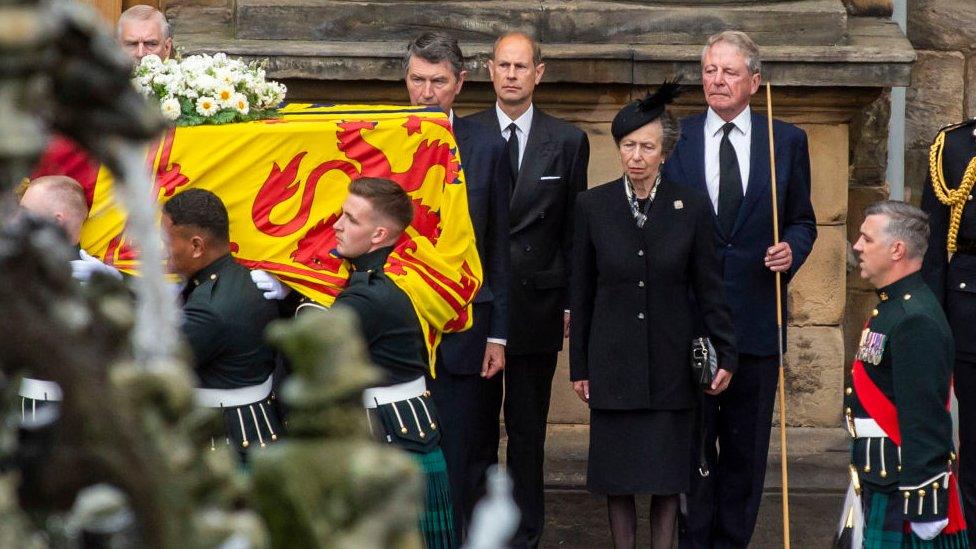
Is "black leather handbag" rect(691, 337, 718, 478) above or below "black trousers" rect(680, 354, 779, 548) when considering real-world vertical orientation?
above

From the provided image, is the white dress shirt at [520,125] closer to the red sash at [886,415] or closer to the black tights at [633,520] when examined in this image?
the black tights at [633,520]

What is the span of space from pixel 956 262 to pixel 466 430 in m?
1.73

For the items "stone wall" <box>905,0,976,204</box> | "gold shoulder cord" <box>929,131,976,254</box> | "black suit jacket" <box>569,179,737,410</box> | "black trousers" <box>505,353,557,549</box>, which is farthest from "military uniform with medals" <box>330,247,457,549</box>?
"stone wall" <box>905,0,976,204</box>

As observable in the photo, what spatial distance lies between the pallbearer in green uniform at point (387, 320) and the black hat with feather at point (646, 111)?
1132 millimetres

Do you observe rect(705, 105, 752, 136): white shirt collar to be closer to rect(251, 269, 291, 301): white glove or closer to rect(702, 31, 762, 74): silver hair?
rect(702, 31, 762, 74): silver hair

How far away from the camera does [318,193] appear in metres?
4.77

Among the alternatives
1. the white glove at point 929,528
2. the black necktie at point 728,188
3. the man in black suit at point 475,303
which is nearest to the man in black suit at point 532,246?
the man in black suit at point 475,303

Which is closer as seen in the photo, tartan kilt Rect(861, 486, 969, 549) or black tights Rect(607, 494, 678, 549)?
tartan kilt Rect(861, 486, 969, 549)

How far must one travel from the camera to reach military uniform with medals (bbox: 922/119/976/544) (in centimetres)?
555

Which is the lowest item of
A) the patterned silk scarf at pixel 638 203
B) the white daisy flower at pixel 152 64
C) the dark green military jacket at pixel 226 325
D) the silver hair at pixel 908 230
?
the dark green military jacket at pixel 226 325

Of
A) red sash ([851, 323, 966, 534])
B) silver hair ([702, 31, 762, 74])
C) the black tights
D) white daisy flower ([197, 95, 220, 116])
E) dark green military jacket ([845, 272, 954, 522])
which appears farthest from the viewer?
silver hair ([702, 31, 762, 74])

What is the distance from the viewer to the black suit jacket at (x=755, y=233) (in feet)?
18.1

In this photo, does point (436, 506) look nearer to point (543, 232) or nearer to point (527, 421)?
point (527, 421)

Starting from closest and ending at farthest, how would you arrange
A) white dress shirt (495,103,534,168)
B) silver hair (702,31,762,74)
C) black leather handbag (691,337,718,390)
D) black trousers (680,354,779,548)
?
black leather handbag (691,337,718,390) < black trousers (680,354,779,548) < silver hair (702,31,762,74) < white dress shirt (495,103,534,168)
